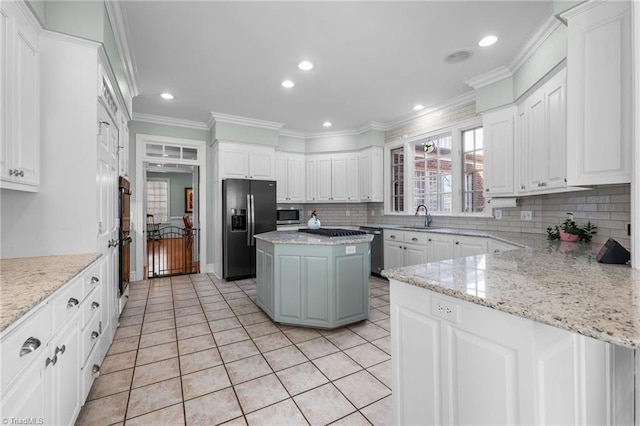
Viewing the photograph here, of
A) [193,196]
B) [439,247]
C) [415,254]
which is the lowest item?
[415,254]

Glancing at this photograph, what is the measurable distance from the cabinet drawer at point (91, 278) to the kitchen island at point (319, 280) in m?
1.44

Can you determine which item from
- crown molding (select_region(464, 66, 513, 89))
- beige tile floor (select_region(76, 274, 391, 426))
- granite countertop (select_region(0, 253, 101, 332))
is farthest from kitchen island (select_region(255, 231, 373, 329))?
crown molding (select_region(464, 66, 513, 89))

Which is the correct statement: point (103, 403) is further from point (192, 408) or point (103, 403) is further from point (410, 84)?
point (410, 84)

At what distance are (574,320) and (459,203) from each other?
384 centimetres

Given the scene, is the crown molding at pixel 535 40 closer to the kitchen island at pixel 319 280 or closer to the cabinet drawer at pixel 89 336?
the kitchen island at pixel 319 280

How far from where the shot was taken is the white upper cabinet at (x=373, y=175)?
218 inches

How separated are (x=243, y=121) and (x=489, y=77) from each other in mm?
3818

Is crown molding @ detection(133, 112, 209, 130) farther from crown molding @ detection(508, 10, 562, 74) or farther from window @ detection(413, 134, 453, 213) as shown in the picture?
crown molding @ detection(508, 10, 562, 74)

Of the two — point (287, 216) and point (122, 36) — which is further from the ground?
point (122, 36)

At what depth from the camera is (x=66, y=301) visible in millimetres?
1406

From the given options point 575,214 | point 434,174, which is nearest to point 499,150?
point 575,214

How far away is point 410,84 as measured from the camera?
150 inches

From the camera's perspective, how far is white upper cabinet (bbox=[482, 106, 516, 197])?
326 cm

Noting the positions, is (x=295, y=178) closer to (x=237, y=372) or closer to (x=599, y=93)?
(x=237, y=372)
